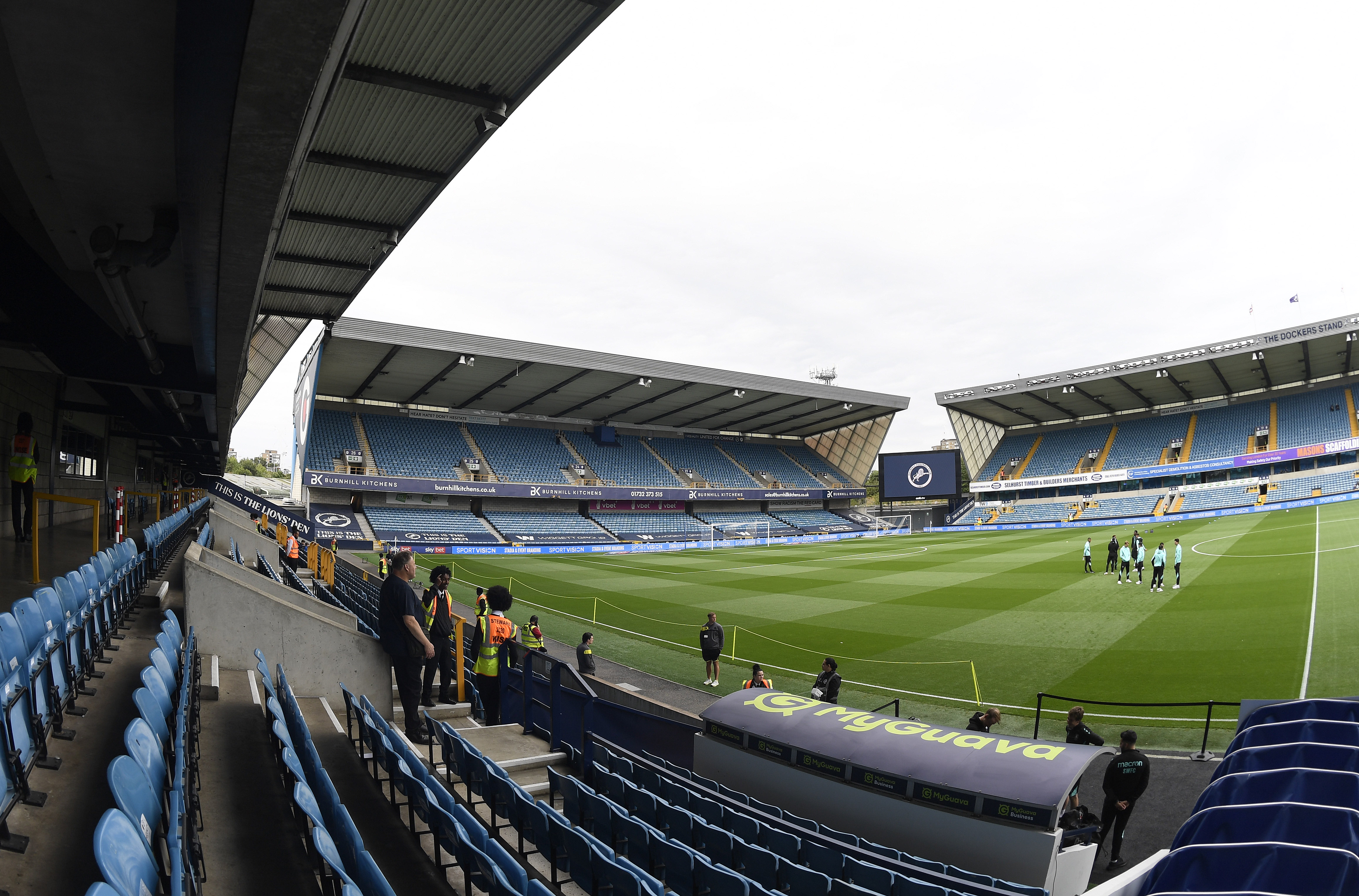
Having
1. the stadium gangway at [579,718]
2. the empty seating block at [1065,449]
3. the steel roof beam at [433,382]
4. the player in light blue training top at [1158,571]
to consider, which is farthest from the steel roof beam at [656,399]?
the stadium gangway at [579,718]

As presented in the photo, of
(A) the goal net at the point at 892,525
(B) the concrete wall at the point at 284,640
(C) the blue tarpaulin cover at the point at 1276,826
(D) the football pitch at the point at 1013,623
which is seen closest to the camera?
(C) the blue tarpaulin cover at the point at 1276,826

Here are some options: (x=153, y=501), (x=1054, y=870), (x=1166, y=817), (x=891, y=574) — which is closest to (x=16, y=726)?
(x=1054, y=870)

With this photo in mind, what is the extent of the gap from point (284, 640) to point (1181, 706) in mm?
11061

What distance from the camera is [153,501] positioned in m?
28.1

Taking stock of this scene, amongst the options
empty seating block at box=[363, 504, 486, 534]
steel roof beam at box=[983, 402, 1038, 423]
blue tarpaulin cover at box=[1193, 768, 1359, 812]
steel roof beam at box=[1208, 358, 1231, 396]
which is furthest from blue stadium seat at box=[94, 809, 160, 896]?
steel roof beam at box=[983, 402, 1038, 423]

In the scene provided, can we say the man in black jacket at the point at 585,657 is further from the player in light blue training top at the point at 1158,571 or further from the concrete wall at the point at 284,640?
the player in light blue training top at the point at 1158,571

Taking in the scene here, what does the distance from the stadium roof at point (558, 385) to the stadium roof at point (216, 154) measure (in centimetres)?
2066

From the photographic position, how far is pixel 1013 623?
17.3 metres

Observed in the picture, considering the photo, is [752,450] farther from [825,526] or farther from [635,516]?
[635,516]

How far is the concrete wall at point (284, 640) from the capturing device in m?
7.03

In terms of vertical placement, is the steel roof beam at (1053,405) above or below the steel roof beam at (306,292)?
above

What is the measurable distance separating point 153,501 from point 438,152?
2712 cm

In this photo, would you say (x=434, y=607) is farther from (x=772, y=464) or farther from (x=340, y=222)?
(x=772, y=464)

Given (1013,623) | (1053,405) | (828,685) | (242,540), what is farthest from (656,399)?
(828,685)
